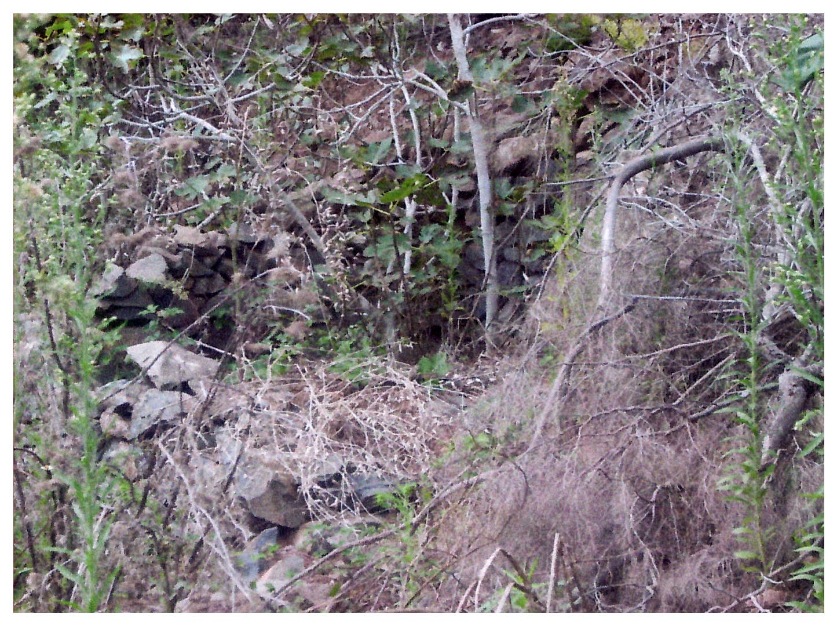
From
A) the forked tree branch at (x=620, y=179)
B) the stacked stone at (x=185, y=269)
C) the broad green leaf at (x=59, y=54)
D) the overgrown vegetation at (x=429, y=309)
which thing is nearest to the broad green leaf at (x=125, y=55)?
the overgrown vegetation at (x=429, y=309)

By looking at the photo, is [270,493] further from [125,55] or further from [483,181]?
[125,55]

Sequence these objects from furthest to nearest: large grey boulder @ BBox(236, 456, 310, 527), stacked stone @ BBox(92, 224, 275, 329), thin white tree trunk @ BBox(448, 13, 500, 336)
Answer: thin white tree trunk @ BBox(448, 13, 500, 336) < stacked stone @ BBox(92, 224, 275, 329) < large grey boulder @ BBox(236, 456, 310, 527)

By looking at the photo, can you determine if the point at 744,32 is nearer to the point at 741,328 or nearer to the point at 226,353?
the point at 741,328

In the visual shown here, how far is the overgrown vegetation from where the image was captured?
1.55 metres

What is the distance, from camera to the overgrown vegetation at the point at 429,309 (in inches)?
61.1

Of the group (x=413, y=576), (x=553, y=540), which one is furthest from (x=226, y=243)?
(x=553, y=540)

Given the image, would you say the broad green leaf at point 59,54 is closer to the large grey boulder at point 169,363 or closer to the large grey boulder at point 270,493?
the large grey boulder at point 169,363

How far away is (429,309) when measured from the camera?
2.13 meters

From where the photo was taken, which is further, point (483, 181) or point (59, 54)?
point (483, 181)

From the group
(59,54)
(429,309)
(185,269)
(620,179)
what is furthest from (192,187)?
(620,179)

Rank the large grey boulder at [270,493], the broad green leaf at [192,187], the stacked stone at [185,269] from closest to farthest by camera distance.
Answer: the large grey boulder at [270,493], the stacked stone at [185,269], the broad green leaf at [192,187]

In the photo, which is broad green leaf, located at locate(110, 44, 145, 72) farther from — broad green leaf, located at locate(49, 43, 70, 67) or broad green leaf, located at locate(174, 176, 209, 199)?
broad green leaf, located at locate(174, 176, 209, 199)

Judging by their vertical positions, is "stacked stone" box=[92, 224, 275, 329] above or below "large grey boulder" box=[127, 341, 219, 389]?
above

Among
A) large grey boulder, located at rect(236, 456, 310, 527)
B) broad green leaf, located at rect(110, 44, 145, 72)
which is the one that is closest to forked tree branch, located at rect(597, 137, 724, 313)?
large grey boulder, located at rect(236, 456, 310, 527)
